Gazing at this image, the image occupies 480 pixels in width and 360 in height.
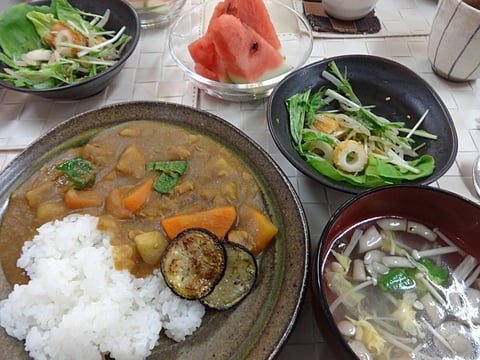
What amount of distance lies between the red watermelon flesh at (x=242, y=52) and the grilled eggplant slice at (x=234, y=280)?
3.47ft

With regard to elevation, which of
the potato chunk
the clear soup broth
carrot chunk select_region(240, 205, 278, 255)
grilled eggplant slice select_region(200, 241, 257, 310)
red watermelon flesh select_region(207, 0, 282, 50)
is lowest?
the potato chunk

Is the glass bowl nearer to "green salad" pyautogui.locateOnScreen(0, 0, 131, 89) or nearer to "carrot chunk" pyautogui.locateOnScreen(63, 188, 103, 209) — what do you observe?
"green salad" pyautogui.locateOnScreen(0, 0, 131, 89)

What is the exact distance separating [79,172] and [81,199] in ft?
0.39

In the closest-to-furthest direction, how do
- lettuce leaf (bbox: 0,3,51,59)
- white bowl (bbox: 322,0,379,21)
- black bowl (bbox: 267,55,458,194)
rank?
1. black bowl (bbox: 267,55,458,194)
2. lettuce leaf (bbox: 0,3,51,59)
3. white bowl (bbox: 322,0,379,21)

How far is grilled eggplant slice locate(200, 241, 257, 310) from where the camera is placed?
1444 mm

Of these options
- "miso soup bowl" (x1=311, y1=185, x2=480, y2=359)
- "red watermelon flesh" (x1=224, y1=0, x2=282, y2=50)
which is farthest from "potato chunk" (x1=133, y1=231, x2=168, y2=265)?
"red watermelon flesh" (x1=224, y1=0, x2=282, y2=50)

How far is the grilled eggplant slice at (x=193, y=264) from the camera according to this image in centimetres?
143

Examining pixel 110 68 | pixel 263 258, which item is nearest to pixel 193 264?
pixel 263 258

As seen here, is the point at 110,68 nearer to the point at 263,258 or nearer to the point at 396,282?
the point at 263,258

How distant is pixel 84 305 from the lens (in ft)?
4.90

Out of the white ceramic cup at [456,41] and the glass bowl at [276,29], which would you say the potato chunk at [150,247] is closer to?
the glass bowl at [276,29]

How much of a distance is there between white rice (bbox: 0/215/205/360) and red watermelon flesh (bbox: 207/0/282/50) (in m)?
1.42

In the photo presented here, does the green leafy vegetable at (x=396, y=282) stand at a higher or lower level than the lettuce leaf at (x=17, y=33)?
higher

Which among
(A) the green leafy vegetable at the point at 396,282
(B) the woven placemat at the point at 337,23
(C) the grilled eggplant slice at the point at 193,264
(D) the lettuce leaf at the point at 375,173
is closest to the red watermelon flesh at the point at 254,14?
(B) the woven placemat at the point at 337,23
